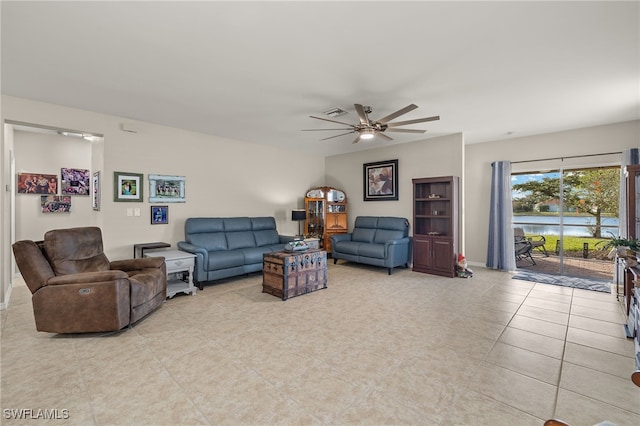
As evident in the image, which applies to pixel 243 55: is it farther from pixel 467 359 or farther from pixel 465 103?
pixel 467 359

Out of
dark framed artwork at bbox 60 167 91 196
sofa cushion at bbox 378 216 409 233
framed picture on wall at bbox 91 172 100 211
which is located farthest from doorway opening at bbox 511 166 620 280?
dark framed artwork at bbox 60 167 91 196

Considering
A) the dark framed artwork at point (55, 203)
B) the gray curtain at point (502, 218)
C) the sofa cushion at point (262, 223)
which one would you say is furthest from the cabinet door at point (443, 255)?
the dark framed artwork at point (55, 203)

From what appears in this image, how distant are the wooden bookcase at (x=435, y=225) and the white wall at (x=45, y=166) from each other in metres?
6.97

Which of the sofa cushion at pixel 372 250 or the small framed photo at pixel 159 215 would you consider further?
the sofa cushion at pixel 372 250

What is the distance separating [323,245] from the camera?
679 cm

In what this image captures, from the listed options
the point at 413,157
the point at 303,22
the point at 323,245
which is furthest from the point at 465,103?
the point at 323,245

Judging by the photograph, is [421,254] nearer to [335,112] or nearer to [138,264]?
[335,112]

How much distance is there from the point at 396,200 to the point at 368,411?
5.02 m

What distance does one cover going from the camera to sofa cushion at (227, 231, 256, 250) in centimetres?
520

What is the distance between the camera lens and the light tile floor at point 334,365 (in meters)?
1.78

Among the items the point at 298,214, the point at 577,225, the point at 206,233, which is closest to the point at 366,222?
the point at 298,214

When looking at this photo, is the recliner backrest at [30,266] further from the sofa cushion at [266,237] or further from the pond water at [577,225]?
the pond water at [577,225]

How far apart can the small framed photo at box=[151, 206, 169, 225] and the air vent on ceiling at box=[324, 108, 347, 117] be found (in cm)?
322

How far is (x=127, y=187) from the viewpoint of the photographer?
4.48 metres
